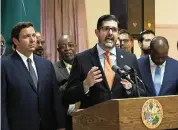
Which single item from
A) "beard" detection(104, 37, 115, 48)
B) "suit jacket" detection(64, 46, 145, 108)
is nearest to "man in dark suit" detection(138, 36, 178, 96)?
"suit jacket" detection(64, 46, 145, 108)

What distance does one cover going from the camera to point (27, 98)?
9.70 ft

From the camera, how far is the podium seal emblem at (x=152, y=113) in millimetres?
2180

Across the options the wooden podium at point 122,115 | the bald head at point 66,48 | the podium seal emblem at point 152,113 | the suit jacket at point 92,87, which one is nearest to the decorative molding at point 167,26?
the bald head at point 66,48

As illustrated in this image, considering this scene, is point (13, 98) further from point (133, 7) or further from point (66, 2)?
point (133, 7)

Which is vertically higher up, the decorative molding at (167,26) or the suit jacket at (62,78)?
Result: the decorative molding at (167,26)

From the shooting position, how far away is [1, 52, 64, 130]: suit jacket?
2928 mm

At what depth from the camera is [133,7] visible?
6355 mm

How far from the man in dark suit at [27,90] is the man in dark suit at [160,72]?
768mm

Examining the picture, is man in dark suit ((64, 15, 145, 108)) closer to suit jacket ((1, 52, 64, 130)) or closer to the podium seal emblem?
suit jacket ((1, 52, 64, 130))

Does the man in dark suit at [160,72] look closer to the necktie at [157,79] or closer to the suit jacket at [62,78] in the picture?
the necktie at [157,79]

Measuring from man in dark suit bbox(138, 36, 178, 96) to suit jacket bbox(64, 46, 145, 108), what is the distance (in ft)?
1.12

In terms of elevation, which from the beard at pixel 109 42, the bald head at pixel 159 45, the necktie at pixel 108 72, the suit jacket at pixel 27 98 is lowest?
the suit jacket at pixel 27 98

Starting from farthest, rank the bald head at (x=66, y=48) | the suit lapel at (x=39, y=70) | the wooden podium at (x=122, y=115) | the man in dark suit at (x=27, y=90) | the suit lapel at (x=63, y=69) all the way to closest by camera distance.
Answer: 1. the bald head at (x=66, y=48)
2. the suit lapel at (x=63, y=69)
3. the suit lapel at (x=39, y=70)
4. the man in dark suit at (x=27, y=90)
5. the wooden podium at (x=122, y=115)

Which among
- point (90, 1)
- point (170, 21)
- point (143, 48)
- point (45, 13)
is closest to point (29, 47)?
point (143, 48)
